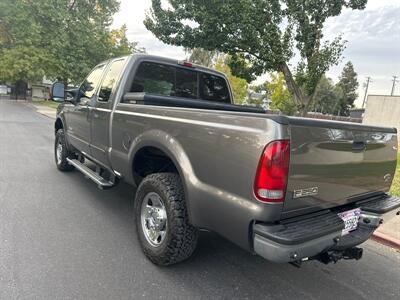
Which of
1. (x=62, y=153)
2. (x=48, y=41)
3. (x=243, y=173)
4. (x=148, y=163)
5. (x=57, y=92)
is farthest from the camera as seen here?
(x=48, y=41)

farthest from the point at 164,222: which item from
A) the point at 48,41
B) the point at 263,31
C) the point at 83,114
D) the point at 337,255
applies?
the point at 48,41

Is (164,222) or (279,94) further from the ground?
(279,94)

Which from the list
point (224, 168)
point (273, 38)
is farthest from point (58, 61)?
point (224, 168)

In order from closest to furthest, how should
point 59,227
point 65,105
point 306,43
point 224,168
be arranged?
point 224,168 < point 59,227 < point 65,105 < point 306,43

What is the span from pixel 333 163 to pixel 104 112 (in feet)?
9.27

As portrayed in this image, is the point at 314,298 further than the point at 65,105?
No

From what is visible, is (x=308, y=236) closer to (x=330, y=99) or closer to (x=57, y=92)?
(x=57, y=92)

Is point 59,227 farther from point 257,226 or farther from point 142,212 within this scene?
point 257,226

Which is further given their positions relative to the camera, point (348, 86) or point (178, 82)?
point (348, 86)

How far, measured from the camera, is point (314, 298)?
2.96 m

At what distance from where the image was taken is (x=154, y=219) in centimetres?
337

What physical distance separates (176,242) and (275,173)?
1.22 metres

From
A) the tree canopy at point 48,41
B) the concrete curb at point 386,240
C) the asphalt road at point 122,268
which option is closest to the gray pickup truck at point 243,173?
the asphalt road at point 122,268

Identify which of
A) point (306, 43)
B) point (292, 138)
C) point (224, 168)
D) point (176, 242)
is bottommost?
point (176, 242)
